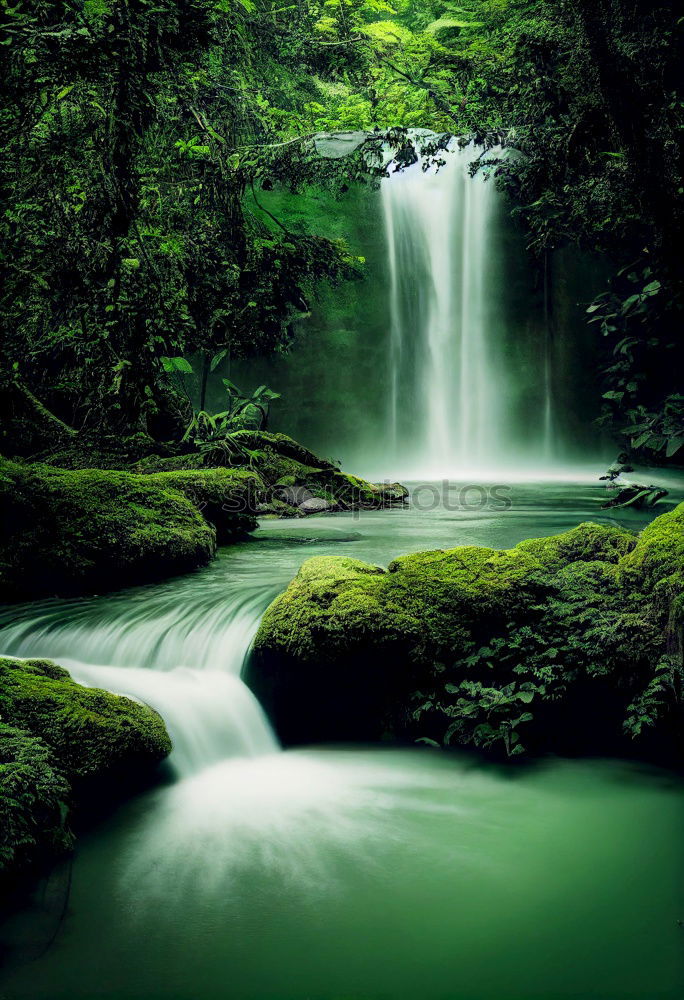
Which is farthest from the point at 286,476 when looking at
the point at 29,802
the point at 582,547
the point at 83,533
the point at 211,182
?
the point at 29,802

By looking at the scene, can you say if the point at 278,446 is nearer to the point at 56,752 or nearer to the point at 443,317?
the point at 443,317

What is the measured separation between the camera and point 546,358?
1583 centimetres

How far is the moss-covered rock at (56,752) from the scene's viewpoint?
9.94ft

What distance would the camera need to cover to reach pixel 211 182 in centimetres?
1067

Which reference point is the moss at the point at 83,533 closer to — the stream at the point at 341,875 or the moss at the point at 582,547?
the stream at the point at 341,875

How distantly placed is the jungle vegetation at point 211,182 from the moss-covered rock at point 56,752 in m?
5.38

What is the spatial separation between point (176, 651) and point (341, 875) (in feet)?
7.31

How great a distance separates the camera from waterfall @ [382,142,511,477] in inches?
614

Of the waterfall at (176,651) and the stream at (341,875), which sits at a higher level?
the waterfall at (176,651)

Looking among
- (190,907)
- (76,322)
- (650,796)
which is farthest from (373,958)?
(76,322)

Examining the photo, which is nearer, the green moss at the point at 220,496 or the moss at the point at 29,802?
the moss at the point at 29,802

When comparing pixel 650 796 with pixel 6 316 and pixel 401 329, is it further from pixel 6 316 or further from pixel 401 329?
pixel 401 329

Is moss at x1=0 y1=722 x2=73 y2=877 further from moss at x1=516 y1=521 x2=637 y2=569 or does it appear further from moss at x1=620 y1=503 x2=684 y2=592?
moss at x1=620 y1=503 x2=684 y2=592

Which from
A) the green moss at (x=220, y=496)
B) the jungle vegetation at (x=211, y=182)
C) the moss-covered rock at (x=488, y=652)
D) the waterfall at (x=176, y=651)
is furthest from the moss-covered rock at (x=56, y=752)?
the jungle vegetation at (x=211, y=182)
